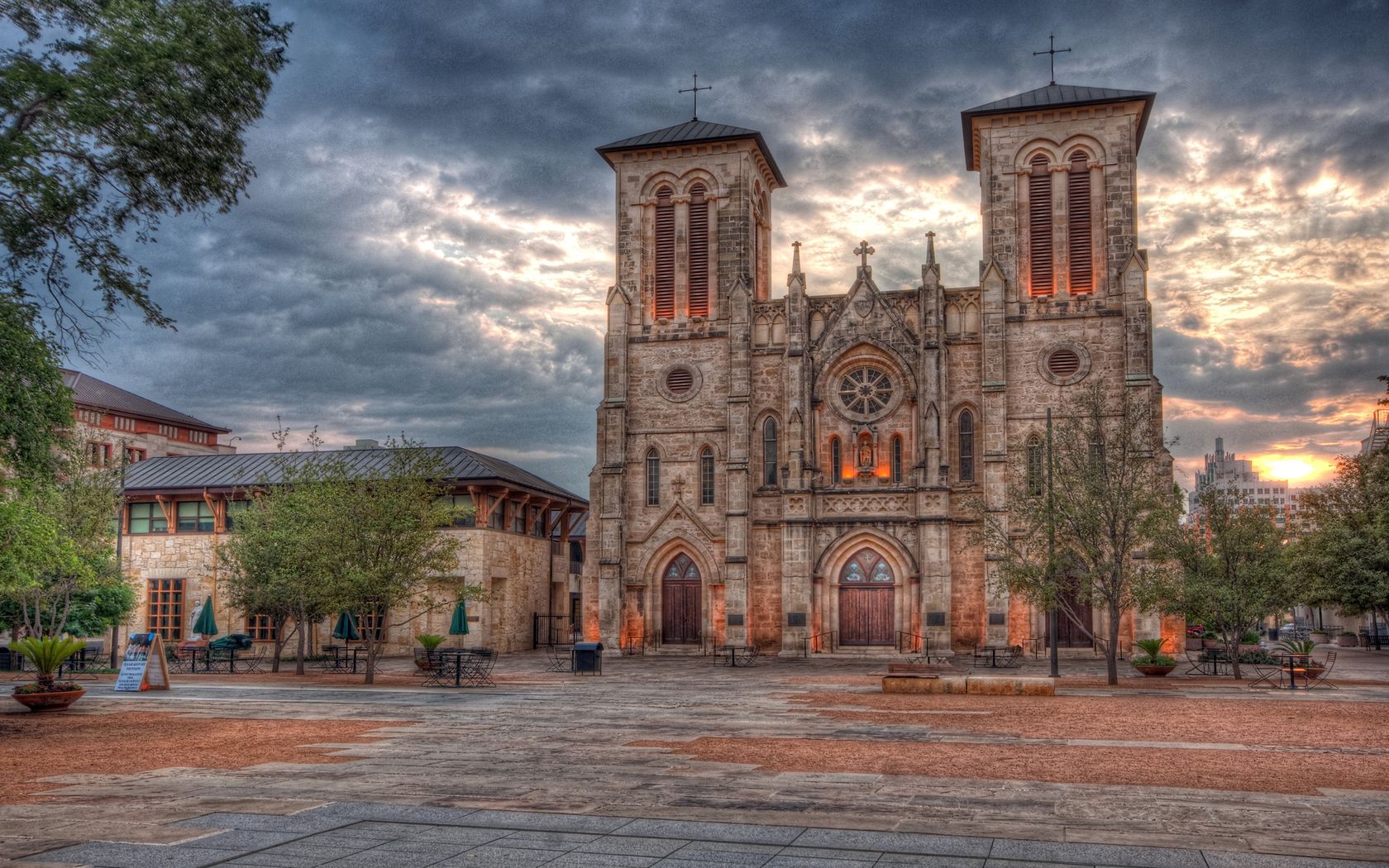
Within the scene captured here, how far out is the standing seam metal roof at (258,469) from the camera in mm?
45656

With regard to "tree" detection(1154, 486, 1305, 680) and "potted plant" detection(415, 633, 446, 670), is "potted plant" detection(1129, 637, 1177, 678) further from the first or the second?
"potted plant" detection(415, 633, 446, 670)

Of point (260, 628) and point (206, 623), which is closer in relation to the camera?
point (206, 623)

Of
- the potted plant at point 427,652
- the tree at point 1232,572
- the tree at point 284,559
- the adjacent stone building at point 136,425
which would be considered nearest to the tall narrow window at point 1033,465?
the tree at point 1232,572

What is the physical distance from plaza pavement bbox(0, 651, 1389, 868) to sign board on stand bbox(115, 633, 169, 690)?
12.4 m

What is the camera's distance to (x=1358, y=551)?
42.1 meters

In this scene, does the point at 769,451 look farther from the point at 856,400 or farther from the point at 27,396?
the point at 27,396

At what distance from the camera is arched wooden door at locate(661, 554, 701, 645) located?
1738 inches

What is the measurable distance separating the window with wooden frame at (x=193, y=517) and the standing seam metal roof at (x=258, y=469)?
1.05 m

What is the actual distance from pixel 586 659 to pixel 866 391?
54.7 ft

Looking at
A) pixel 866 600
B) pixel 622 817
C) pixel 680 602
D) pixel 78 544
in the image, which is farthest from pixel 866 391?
pixel 622 817

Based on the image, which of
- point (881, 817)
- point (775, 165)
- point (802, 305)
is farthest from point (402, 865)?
point (775, 165)

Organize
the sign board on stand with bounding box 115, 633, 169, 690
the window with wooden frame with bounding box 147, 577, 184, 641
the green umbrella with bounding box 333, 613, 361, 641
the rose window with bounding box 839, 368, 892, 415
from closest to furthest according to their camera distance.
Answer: the sign board on stand with bounding box 115, 633, 169, 690, the green umbrella with bounding box 333, 613, 361, 641, the rose window with bounding box 839, 368, 892, 415, the window with wooden frame with bounding box 147, 577, 184, 641

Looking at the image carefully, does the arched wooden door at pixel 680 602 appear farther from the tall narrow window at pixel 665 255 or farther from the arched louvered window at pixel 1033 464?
the arched louvered window at pixel 1033 464

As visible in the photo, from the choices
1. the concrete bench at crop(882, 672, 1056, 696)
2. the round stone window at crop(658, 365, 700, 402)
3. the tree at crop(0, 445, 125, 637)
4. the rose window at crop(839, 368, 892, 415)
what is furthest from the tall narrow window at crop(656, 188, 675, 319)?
the concrete bench at crop(882, 672, 1056, 696)
